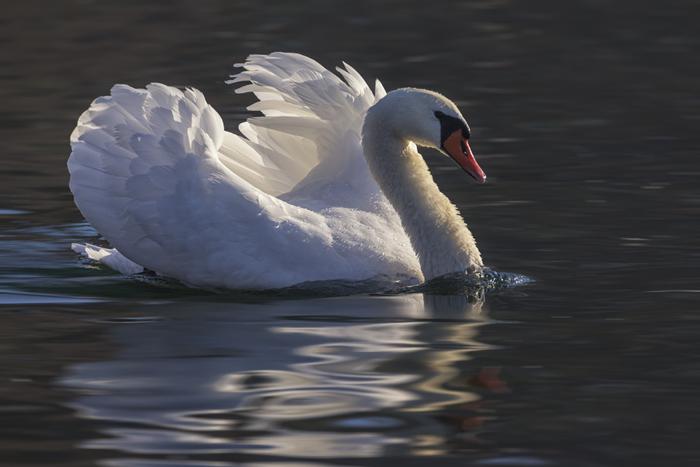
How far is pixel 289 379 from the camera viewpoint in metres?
7.75

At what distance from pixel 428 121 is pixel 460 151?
0.26 meters

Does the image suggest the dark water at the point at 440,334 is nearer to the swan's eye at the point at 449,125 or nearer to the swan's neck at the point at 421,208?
the swan's neck at the point at 421,208

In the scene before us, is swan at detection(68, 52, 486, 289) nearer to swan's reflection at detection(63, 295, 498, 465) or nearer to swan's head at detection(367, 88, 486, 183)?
swan's head at detection(367, 88, 486, 183)

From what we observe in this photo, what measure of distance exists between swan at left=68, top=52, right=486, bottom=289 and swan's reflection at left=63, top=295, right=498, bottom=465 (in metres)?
0.32

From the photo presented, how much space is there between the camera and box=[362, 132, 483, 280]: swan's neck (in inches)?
393

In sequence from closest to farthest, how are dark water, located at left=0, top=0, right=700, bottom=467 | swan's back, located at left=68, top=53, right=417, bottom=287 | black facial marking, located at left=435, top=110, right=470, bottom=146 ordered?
dark water, located at left=0, top=0, right=700, bottom=467, swan's back, located at left=68, top=53, right=417, bottom=287, black facial marking, located at left=435, top=110, right=470, bottom=146

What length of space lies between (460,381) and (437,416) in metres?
0.62

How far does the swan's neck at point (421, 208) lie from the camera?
9.99 metres

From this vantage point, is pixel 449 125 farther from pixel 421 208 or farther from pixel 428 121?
pixel 421 208

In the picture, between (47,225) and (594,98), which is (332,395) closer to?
(47,225)

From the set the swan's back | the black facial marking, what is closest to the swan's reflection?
the swan's back

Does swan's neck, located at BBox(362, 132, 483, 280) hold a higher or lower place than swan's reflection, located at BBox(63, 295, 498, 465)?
higher

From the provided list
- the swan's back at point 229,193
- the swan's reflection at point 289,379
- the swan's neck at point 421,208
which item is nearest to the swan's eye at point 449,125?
the swan's neck at point 421,208

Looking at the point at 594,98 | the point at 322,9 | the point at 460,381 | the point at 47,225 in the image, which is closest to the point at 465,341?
the point at 460,381
